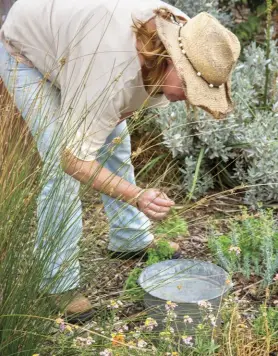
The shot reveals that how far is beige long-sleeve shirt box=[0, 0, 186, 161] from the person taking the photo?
2.53 meters

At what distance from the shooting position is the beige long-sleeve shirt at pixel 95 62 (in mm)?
2525

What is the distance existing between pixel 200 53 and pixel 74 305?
1066 millimetres

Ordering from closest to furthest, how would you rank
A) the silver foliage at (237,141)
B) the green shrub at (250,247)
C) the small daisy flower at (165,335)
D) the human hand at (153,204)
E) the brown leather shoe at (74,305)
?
the small daisy flower at (165,335) → the brown leather shoe at (74,305) → the human hand at (153,204) → the green shrub at (250,247) → the silver foliage at (237,141)

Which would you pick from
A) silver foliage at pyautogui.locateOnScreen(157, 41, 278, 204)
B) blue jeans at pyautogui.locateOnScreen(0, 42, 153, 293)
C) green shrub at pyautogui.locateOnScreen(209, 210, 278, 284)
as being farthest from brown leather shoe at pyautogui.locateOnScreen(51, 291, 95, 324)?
silver foliage at pyautogui.locateOnScreen(157, 41, 278, 204)

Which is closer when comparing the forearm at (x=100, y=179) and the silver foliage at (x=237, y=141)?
the forearm at (x=100, y=179)

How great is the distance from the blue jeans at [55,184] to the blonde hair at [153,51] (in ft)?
0.85

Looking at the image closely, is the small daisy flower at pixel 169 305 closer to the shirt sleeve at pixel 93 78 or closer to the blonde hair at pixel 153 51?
the shirt sleeve at pixel 93 78

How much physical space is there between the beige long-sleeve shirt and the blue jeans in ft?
→ 0.28

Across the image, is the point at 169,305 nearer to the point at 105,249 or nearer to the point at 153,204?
the point at 153,204

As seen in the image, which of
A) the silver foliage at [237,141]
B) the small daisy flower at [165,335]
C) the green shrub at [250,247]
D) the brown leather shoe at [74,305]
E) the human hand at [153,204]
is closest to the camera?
the small daisy flower at [165,335]

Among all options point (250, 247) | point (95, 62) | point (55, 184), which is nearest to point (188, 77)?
point (95, 62)

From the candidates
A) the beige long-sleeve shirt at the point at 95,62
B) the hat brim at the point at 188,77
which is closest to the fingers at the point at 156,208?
the beige long-sleeve shirt at the point at 95,62

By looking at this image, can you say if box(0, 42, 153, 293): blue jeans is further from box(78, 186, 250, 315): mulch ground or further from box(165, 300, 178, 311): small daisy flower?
box(165, 300, 178, 311): small daisy flower

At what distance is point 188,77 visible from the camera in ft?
8.23
